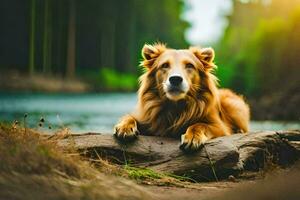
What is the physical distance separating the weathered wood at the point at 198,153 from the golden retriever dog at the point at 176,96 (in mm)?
228

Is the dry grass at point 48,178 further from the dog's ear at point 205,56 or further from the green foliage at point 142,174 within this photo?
the dog's ear at point 205,56

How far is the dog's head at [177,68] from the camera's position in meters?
7.47

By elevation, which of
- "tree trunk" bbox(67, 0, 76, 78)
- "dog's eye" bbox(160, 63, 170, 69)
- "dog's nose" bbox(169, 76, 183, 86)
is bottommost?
"tree trunk" bbox(67, 0, 76, 78)

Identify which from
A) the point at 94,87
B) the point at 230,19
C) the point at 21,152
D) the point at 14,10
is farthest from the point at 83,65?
the point at 21,152

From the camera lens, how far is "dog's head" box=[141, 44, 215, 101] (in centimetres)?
747

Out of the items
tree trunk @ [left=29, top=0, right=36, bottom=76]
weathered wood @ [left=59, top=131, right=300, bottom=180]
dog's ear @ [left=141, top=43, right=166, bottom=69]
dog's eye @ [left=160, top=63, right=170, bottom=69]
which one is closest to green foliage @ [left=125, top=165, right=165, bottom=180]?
weathered wood @ [left=59, top=131, right=300, bottom=180]

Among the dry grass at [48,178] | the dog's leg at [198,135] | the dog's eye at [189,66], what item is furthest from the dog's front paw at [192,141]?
the dry grass at [48,178]

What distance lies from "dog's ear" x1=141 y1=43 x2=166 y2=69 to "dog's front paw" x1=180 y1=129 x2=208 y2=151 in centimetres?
145

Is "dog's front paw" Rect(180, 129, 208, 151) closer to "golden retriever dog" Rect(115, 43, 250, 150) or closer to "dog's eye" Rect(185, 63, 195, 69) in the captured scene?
"golden retriever dog" Rect(115, 43, 250, 150)

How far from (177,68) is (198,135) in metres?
0.91

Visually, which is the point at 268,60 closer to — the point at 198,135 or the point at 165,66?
the point at 165,66

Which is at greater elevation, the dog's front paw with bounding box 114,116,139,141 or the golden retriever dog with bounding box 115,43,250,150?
the golden retriever dog with bounding box 115,43,250,150

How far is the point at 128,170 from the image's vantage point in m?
6.72

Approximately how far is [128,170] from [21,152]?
73.7 inches
